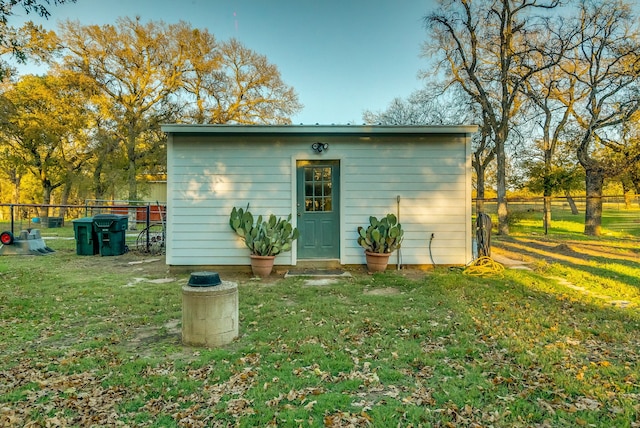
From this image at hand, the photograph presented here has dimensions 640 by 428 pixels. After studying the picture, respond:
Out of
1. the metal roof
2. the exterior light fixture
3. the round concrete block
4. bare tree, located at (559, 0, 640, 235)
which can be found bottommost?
the round concrete block

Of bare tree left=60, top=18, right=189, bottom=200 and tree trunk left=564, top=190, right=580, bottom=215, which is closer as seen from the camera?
tree trunk left=564, top=190, right=580, bottom=215

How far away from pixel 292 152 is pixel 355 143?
1.15m

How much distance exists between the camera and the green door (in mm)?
7078

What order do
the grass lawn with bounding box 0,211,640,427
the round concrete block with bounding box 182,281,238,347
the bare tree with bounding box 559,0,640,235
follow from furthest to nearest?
1. the bare tree with bounding box 559,0,640,235
2. the round concrete block with bounding box 182,281,238,347
3. the grass lawn with bounding box 0,211,640,427

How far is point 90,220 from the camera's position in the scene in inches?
357

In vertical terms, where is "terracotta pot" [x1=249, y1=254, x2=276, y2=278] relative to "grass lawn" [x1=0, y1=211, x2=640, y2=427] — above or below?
above

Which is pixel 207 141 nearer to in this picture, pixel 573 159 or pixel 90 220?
pixel 90 220

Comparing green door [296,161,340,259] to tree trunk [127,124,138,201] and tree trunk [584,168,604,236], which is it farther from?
tree trunk [127,124,138,201]

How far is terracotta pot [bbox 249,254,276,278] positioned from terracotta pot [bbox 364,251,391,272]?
1651mm

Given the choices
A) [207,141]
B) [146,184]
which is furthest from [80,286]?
[146,184]

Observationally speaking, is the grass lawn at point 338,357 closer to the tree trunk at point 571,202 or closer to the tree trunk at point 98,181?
the tree trunk at point 571,202

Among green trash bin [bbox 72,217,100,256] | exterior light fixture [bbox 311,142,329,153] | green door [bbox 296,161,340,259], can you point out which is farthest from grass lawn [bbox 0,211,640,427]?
green trash bin [bbox 72,217,100,256]

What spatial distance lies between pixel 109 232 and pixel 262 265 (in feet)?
15.8

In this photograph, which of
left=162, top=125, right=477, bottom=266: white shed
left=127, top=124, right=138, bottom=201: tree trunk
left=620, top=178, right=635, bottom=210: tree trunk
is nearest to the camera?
left=162, top=125, right=477, bottom=266: white shed
